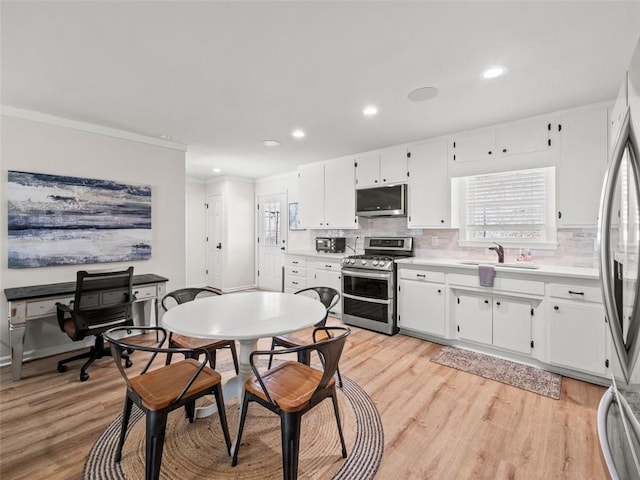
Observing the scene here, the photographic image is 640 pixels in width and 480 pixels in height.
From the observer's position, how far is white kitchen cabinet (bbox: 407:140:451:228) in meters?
3.63

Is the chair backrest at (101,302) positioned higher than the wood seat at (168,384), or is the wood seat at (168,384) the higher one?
the chair backrest at (101,302)

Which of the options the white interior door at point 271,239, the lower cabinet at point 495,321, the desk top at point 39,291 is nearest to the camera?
the desk top at point 39,291

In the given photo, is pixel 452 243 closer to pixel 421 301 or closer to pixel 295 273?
pixel 421 301

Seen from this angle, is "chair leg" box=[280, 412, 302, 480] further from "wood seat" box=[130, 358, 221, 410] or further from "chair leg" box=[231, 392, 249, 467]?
"wood seat" box=[130, 358, 221, 410]

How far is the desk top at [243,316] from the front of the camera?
164 cm

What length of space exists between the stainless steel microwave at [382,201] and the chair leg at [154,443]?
3.29 metres

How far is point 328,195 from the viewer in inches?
191

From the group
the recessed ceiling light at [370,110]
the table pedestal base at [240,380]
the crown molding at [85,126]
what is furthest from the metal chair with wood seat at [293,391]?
the crown molding at [85,126]

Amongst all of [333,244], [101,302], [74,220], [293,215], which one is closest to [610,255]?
[101,302]

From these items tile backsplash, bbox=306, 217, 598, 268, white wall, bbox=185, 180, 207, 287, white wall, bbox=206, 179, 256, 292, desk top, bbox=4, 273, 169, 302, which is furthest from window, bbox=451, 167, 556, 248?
white wall, bbox=185, 180, 207, 287

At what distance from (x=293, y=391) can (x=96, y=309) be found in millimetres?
2079

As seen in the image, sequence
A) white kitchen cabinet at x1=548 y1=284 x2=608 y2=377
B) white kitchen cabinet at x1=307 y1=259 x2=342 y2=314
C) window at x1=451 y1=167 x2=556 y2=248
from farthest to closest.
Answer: white kitchen cabinet at x1=307 y1=259 x2=342 y2=314 < window at x1=451 y1=167 x2=556 y2=248 < white kitchen cabinet at x1=548 y1=284 x2=608 y2=377

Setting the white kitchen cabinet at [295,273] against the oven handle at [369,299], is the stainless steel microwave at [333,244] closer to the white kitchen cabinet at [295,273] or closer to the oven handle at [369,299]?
the white kitchen cabinet at [295,273]

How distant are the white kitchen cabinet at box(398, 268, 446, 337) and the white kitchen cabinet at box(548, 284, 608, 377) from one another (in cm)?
97
